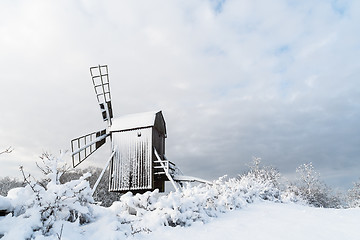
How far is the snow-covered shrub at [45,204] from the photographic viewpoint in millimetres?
4500

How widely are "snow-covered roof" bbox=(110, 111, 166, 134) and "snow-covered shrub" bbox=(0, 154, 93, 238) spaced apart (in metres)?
11.4

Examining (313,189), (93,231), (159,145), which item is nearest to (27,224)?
(93,231)

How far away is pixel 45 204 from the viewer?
4828mm

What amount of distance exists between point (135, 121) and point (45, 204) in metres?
12.7

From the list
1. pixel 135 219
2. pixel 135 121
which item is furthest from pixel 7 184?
pixel 135 219

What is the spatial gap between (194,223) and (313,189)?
35.0 m

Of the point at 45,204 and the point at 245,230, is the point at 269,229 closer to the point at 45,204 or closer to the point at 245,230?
the point at 245,230

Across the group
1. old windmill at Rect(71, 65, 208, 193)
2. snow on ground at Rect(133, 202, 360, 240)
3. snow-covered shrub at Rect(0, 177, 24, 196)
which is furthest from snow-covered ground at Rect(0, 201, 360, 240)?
snow-covered shrub at Rect(0, 177, 24, 196)

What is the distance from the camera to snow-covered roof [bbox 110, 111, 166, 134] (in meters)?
17.1

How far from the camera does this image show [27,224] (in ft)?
14.4

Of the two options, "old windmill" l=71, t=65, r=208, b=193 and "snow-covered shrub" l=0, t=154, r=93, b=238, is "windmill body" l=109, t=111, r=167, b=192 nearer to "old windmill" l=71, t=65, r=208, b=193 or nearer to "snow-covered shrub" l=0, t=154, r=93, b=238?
"old windmill" l=71, t=65, r=208, b=193

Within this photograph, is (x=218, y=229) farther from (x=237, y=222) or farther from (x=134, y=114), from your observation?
(x=134, y=114)

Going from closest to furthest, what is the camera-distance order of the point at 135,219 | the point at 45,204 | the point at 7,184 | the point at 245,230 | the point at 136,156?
the point at 45,204
the point at 245,230
the point at 135,219
the point at 136,156
the point at 7,184

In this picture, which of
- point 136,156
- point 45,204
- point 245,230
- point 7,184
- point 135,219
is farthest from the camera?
point 7,184
